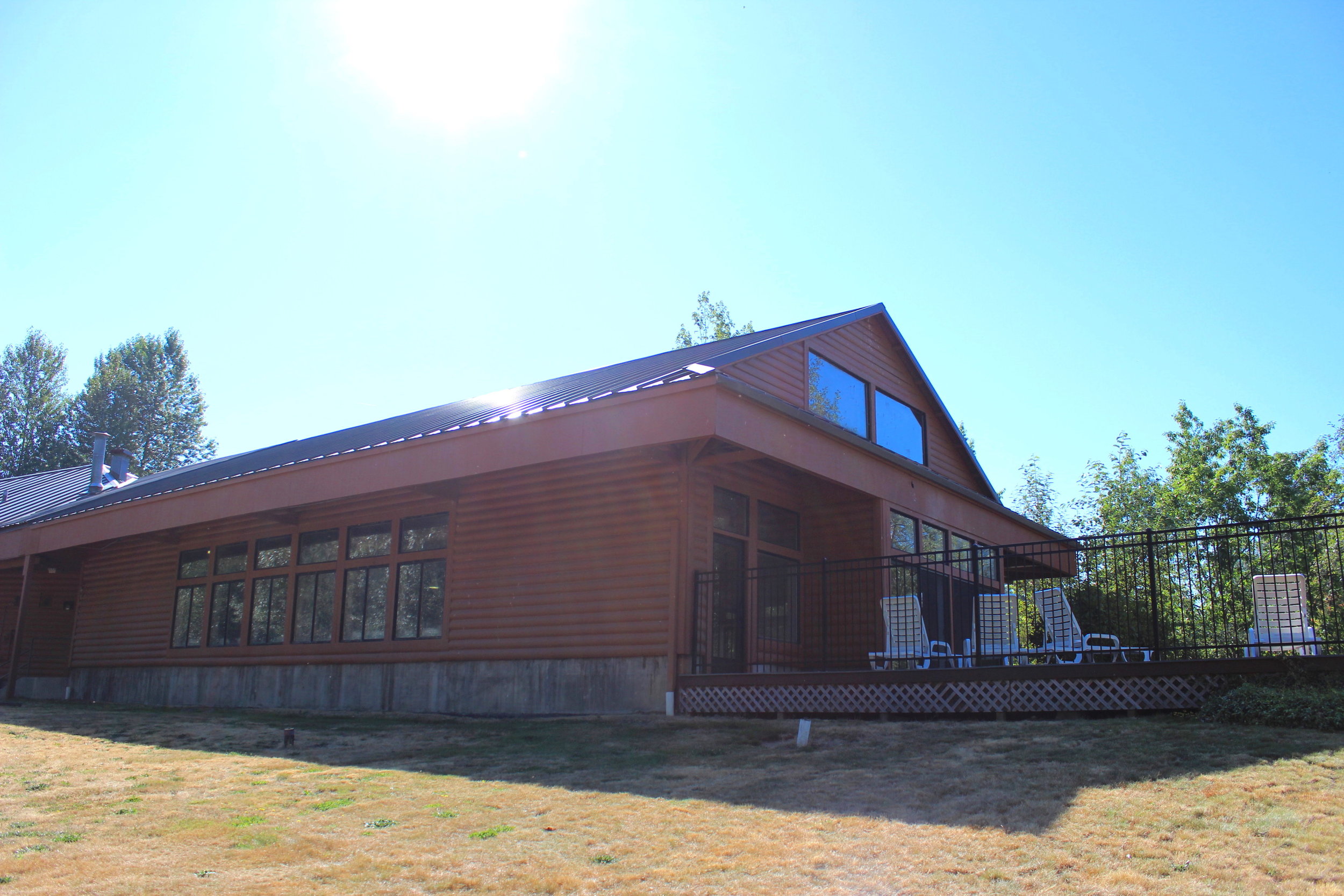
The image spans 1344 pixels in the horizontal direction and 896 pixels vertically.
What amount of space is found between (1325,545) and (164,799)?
29.9ft

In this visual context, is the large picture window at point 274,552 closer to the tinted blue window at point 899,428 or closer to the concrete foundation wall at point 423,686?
the concrete foundation wall at point 423,686

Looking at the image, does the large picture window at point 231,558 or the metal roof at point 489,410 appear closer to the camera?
the metal roof at point 489,410

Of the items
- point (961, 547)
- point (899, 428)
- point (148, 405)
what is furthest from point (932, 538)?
point (148, 405)

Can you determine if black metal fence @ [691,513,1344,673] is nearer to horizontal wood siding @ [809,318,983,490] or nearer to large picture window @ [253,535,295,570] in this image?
horizontal wood siding @ [809,318,983,490]

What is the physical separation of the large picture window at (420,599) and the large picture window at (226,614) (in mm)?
4222

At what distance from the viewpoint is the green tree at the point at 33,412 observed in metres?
51.2

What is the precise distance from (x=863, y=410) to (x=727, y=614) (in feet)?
15.5

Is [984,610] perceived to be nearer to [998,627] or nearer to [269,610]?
[998,627]

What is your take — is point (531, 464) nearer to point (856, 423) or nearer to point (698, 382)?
point (698, 382)

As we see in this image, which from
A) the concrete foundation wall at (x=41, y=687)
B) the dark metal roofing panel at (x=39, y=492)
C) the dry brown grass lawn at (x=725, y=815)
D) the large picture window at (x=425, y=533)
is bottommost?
the concrete foundation wall at (x=41, y=687)

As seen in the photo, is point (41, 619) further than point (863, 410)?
Yes

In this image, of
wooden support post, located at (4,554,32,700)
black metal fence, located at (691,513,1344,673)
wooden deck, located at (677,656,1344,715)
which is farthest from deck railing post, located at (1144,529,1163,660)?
wooden support post, located at (4,554,32,700)

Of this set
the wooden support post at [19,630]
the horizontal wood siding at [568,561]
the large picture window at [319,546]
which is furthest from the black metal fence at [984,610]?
the wooden support post at [19,630]

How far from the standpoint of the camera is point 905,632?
11.1 m
